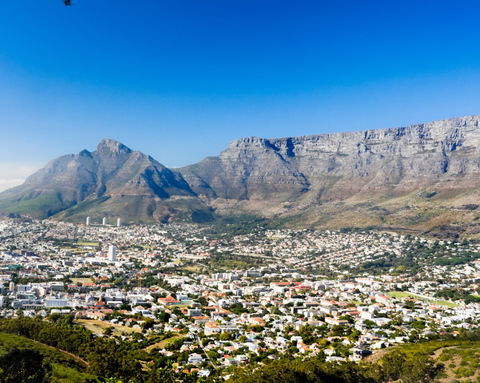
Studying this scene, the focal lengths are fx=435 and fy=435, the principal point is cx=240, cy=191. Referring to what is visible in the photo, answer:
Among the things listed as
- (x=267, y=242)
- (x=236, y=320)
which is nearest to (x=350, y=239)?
(x=267, y=242)

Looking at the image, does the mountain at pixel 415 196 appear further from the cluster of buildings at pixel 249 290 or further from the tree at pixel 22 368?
the tree at pixel 22 368

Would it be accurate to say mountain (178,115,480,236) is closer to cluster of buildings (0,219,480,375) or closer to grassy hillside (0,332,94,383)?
cluster of buildings (0,219,480,375)

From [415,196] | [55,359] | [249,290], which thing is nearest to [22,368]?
[55,359]

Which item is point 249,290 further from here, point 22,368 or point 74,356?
point 22,368

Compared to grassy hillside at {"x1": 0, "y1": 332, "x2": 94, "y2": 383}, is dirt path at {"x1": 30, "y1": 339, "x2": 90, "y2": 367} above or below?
below

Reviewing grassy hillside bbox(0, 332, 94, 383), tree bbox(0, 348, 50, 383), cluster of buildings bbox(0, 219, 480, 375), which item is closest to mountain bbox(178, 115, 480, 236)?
cluster of buildings bbox(0, 219, 480, 375)

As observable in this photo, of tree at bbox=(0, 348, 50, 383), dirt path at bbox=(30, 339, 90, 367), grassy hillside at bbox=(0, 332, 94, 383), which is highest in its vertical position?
tree at bbox=(0, 348, 50, 383)

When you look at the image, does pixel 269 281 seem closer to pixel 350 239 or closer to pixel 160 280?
pixel 160 280

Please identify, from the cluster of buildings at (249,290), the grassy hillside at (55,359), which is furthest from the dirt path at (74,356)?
the cluster of buildings at (249,290)

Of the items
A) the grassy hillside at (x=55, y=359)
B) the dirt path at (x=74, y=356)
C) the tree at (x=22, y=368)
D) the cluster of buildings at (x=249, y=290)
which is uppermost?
the tree at (x=22, y=368)

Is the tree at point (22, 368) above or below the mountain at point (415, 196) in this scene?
below

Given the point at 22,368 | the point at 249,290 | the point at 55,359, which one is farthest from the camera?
the point at 249,290
